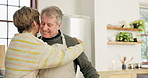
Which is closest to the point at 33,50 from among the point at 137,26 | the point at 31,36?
the point at 31,36

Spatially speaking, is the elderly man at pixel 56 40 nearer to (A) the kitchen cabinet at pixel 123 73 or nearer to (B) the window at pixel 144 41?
(A) the kitchen cabinet at pixel 123 73

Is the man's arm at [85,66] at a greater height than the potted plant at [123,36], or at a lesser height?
lesser

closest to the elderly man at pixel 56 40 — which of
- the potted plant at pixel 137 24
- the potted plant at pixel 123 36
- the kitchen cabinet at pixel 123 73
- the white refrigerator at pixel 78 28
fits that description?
the white refrigerator at pixel 78 28

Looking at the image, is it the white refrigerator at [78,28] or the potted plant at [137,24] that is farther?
the potted plant at [137,24]

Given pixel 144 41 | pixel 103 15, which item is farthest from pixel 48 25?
pixel 144 41

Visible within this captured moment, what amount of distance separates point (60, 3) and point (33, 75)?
318 centimetres

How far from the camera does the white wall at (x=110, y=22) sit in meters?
4.29

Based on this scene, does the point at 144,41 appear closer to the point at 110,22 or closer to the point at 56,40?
the point at 110,22

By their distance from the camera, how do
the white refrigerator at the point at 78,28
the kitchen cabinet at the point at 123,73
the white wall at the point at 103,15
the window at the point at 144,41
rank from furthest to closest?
1. the window at the point at 144,41
2. the white wall at the point at 103,15
3. the kitchen cabinet at the point at 123,73
4. the white refrigerator at the point at 78,28

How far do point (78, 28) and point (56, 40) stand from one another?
2.42 metres

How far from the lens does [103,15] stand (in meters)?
4.40

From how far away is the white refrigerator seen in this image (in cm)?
376

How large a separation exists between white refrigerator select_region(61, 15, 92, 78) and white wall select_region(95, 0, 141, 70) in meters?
0.29

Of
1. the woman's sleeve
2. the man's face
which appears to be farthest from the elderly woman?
the man's face
